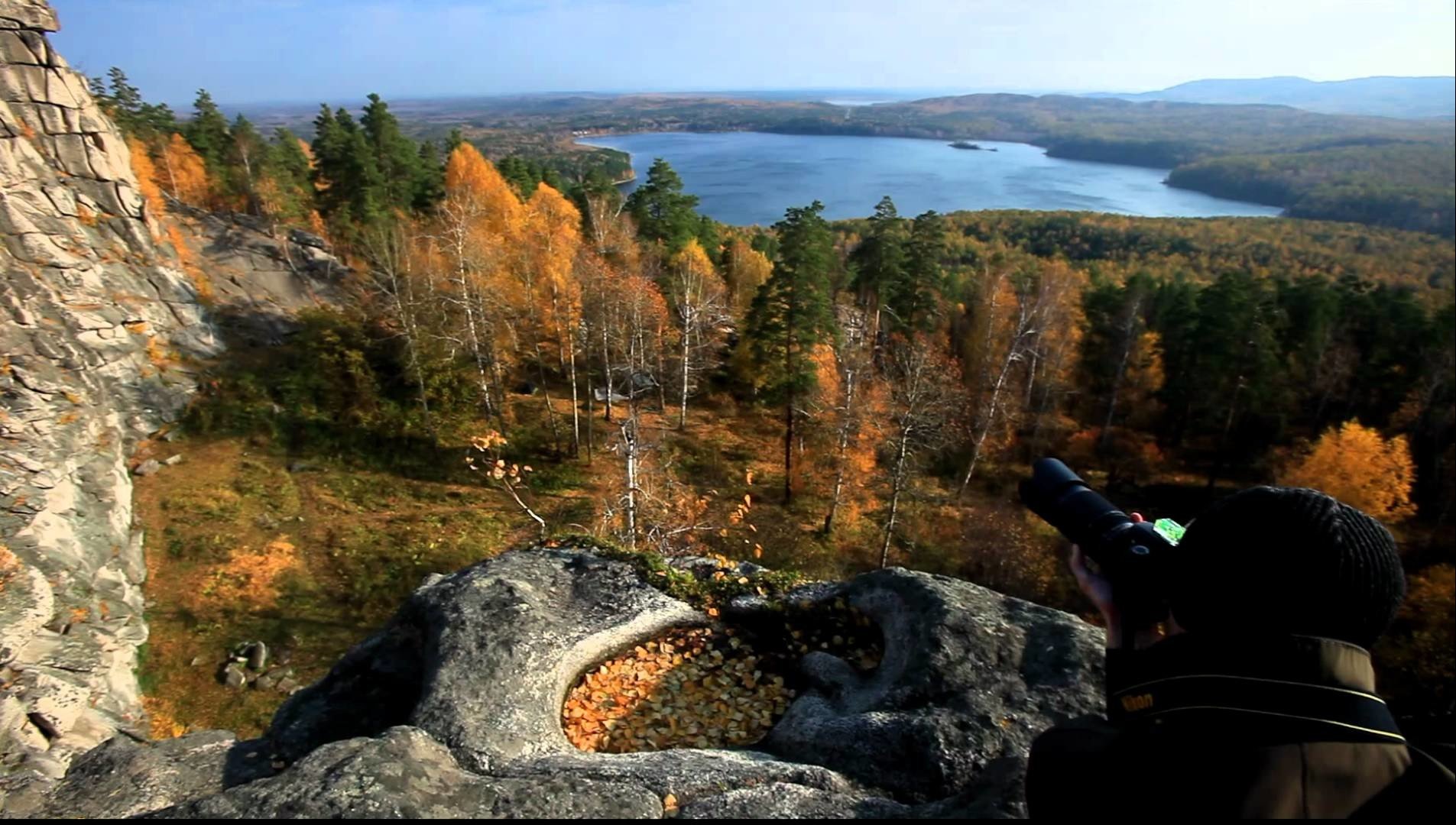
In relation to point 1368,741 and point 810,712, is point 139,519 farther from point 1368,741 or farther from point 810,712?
point 1368,741

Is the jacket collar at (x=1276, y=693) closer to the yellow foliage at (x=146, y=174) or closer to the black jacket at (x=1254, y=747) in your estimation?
the black jacket at (x=1254, y=747)

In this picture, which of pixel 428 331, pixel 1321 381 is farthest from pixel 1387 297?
pixel 428 331

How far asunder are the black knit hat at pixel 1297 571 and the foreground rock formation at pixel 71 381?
9.06 meters

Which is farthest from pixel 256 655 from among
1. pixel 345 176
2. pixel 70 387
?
pixel 345 176

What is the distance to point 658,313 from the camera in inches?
814

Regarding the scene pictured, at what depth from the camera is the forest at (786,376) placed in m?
17.8

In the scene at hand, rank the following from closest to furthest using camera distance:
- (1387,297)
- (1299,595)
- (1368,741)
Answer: (1368,741)
(1299,595)
(1387,297)

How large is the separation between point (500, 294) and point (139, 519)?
9425mm

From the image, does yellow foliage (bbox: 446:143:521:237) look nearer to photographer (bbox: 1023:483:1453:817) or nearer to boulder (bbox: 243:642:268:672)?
boulder (bbox: 243:642:268:672)

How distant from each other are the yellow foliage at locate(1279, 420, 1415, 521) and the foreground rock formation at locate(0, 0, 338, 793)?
25.8m

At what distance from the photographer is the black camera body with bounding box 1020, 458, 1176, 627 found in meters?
1.88

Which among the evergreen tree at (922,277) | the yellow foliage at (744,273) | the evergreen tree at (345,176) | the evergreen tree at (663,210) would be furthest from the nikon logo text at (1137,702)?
the yellow foliage at (744,273)

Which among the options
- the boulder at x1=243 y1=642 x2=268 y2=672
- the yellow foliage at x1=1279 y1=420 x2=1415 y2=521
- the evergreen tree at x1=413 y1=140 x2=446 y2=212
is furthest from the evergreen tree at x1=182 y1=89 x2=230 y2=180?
the yellow foliage at x1=1279 y1=420 x2=1415 y2=521

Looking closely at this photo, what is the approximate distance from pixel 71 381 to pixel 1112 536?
57.0 ft
